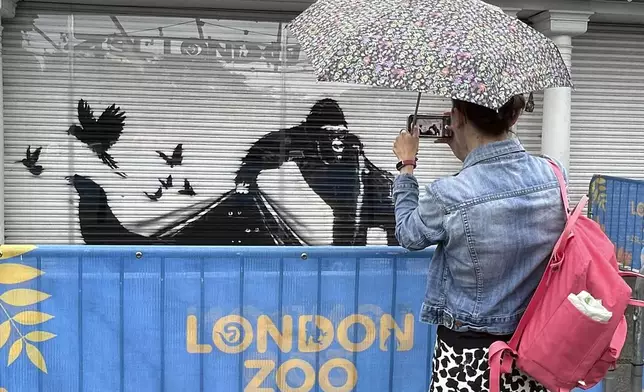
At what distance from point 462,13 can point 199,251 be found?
5.18 feet

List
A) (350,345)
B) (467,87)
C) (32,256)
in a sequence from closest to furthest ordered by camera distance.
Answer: (467,87)
(32,256)
(350,345)

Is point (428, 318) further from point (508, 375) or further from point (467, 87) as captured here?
point (467, 87)

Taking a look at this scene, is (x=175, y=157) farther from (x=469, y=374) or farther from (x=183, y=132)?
(x=469, y=374)

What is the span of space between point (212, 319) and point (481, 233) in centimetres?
153

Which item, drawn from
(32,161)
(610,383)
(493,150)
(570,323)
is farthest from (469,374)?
(32,161)

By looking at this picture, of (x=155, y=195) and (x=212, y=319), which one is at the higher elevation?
(x=155, y=195)

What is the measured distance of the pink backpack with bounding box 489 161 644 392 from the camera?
1.87 meters

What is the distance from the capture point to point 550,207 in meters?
2.03

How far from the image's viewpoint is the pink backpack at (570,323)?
73.7 inches

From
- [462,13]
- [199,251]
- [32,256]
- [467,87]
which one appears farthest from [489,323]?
[32,256]

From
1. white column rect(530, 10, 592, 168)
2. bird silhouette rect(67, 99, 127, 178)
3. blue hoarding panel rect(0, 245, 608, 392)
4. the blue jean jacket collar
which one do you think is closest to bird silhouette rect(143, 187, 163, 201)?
bird silhouette rect(67, 99, 127, 178)

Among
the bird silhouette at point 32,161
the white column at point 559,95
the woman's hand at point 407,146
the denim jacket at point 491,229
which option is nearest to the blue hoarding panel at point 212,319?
the woman's hand at point 407,146

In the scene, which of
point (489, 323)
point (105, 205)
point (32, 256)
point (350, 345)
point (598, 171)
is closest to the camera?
point (489, 323)

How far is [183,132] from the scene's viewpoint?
724 centimetres
